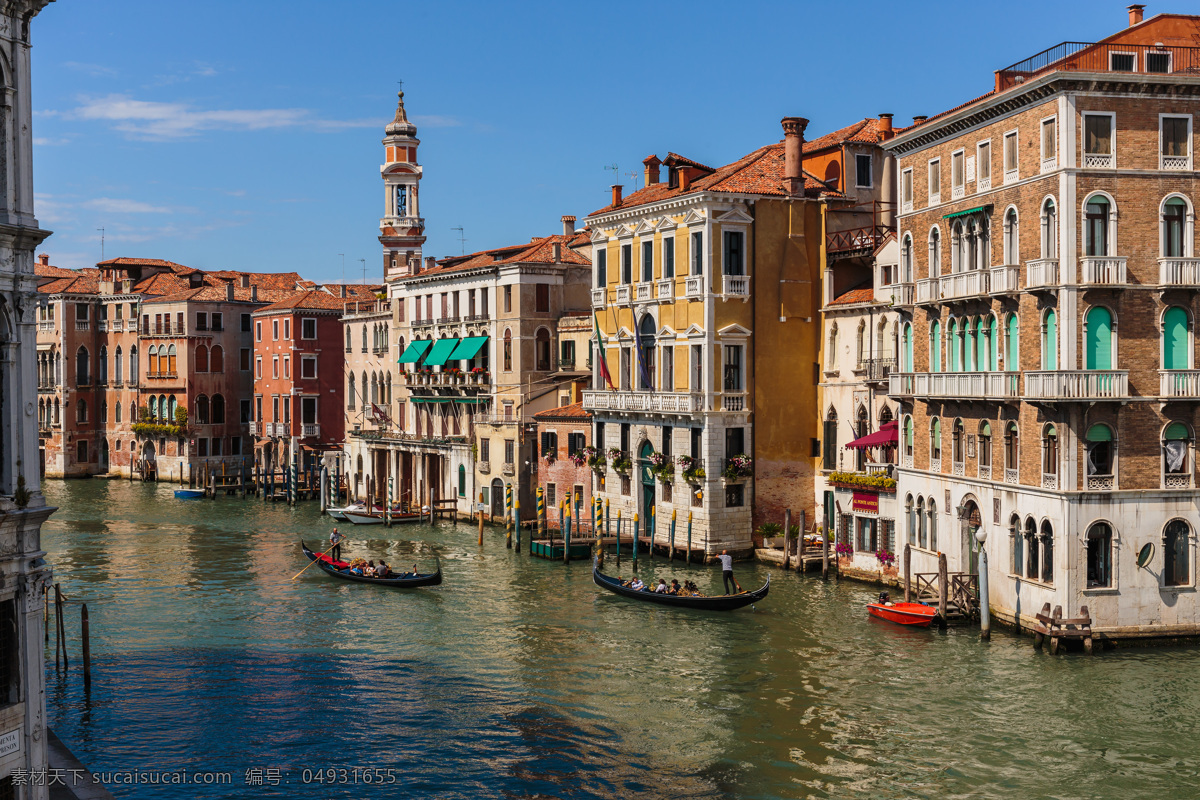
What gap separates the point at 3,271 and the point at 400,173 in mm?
58072

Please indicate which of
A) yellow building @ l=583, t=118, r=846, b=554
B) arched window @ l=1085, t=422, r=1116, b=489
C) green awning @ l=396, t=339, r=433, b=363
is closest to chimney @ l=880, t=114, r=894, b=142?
yellow building @ l=583, t=118, r=846, b=554

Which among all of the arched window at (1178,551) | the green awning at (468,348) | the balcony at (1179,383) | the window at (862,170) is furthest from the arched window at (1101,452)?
the green awning at (468,348)

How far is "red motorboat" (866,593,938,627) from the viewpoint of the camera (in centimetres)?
2825

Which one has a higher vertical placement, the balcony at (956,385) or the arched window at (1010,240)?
the arched window at (1010,240)

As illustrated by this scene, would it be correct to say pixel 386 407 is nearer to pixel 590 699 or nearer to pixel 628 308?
pixel 628 308

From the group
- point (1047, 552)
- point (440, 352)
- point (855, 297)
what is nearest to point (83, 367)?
point (440, 352)

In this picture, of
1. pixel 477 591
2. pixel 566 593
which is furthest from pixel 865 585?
pixel 477 591

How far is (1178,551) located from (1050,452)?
3187 mm

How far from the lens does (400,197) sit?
234 feet

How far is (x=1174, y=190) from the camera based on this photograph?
2577cm

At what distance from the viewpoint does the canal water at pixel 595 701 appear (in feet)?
64.0

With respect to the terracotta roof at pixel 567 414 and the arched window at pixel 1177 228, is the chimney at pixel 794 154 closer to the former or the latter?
the terracotta roof at pixel 567 414

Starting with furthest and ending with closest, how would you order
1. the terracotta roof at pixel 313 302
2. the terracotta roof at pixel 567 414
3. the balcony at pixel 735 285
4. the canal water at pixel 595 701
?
the terracotta roof at pixel 313 302, the terracotta roof at pixel 567 414, the balcony at pixel 735 285, the canal water at pixel 595 701

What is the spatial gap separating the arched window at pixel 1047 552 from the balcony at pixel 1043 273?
4793 mm
